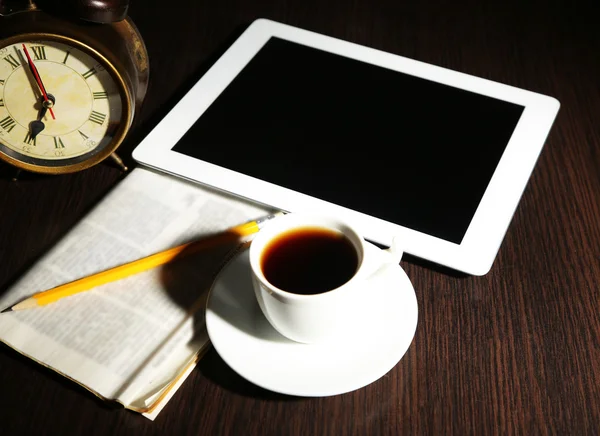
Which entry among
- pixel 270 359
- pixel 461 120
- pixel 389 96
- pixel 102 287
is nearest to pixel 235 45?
pixel 389 96

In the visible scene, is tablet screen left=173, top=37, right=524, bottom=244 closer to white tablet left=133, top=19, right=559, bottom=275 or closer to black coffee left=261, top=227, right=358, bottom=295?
white tablet left=133, top=19, right=559, bottom=275

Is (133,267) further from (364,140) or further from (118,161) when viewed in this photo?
(364,140)

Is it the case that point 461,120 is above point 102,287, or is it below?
above

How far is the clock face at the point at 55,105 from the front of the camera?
0.78 meters

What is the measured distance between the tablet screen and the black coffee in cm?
17

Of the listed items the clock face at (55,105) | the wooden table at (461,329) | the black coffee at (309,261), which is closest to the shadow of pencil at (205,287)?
the wooden table at (461,329)

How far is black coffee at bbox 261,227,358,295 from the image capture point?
0.64 meters

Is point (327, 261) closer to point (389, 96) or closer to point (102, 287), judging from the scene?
point (102, 287)

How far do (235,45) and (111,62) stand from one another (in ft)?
1.13

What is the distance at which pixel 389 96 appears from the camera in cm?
99

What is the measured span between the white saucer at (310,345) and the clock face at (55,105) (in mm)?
275

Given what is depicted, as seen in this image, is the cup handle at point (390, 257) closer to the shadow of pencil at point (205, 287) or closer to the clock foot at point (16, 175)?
the shadow of pencil at point (205, 287)

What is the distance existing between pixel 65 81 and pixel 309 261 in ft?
1.33

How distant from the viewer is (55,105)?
812 mm
